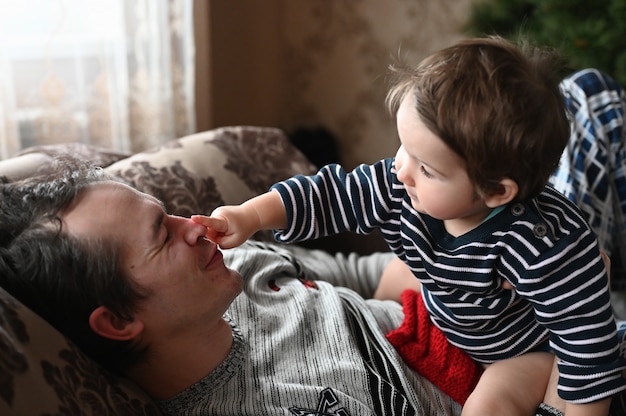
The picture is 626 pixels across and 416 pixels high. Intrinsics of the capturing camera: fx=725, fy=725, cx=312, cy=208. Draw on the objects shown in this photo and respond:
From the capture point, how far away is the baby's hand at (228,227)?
3.93 feet

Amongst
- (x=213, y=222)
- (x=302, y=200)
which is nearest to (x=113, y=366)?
(x=213, y=222)

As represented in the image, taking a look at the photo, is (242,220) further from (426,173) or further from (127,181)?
(127,181)

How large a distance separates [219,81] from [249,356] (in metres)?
2.29

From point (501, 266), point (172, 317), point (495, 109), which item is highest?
point (495, 109)

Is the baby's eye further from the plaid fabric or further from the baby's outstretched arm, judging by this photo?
the plaid fabric

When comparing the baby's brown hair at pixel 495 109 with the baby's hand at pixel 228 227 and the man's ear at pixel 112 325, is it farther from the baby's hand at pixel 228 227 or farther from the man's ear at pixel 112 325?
the man's ear at pixel 112 325

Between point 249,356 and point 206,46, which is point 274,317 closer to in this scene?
point 249,356

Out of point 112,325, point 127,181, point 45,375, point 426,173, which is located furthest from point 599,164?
point 45,375

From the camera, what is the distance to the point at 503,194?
1101 millimetres

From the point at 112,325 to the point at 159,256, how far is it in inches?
5.0

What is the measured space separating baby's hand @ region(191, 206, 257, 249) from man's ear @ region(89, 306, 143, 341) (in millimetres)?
188

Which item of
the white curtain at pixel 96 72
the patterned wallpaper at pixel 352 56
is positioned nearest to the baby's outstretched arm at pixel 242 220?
the white curtain at pixel 96 72

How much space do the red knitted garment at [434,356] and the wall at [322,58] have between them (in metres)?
2.10

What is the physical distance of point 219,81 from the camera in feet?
11.1
